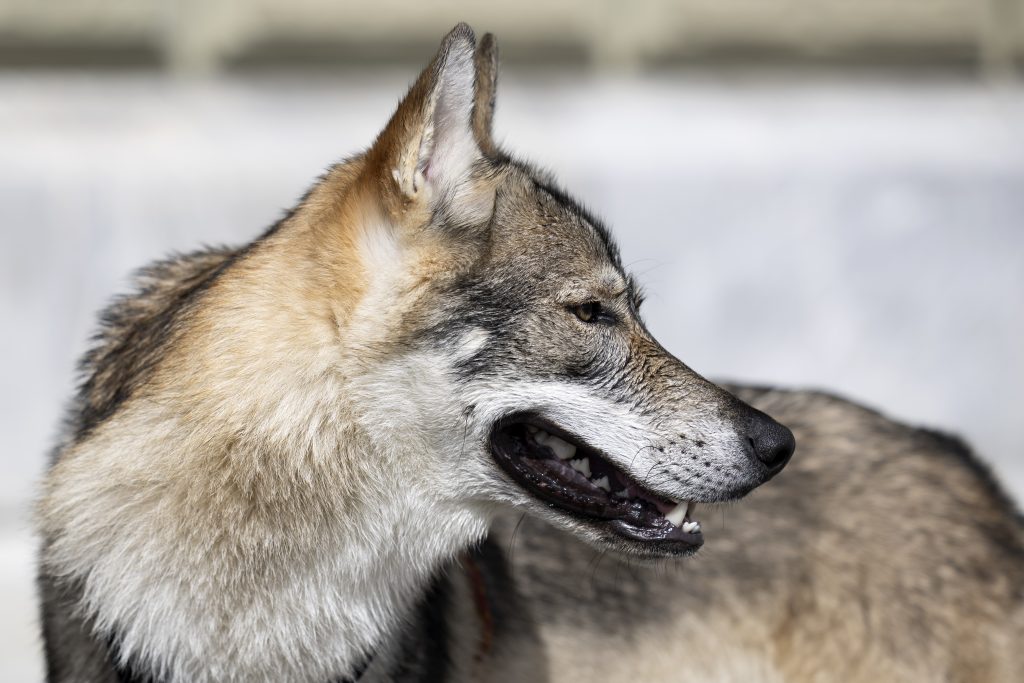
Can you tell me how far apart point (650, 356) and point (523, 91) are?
326cm

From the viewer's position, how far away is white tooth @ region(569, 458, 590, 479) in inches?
104

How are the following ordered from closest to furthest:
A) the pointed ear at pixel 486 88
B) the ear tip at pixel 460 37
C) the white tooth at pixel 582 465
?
the ear tip at pixel 460 37, the white tooth at pixel 582 465, the pointed ear at pixel 486 88

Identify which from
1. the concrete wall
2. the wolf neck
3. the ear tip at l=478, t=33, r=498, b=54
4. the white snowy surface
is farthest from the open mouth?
the concrete wall

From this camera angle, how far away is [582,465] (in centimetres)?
266

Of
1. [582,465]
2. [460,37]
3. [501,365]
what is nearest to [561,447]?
[582,465]

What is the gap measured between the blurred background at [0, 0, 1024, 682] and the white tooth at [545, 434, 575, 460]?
308 centimetres

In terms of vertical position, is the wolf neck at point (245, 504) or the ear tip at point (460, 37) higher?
the ear tip at point (460, 37)

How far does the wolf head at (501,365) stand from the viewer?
2469 millimetres

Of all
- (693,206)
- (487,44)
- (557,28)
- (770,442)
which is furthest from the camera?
(693,206)

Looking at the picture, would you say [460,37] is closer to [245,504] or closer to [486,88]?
[486,88]

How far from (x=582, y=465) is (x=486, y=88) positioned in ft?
3.57

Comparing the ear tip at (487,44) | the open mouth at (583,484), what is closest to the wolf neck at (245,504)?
the open mouth at (583,484)

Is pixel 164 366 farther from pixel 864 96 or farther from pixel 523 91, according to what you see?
pixel 864 96

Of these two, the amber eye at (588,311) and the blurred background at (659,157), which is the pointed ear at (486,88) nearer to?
the amber eye at (588,311)
